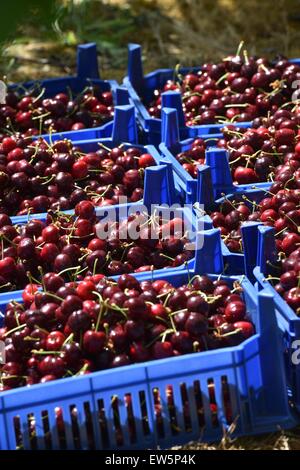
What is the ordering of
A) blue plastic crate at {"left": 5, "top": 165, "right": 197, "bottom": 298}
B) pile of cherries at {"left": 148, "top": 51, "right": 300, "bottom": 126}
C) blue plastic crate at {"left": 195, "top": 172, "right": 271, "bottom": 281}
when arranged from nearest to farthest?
blue plastic crate at {"left": 195, "top": 172, "right": 271, "bottom": 281}
blue plastic crate at {"left": 5, "top": 165, "right": 197, "bottom": 298}
pile of cherries at {"left": 148, "top": 51, "right": 300, "bottom": 126}

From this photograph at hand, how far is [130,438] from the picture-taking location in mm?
2234

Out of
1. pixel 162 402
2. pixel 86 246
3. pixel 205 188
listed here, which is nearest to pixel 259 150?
pixel 205 188

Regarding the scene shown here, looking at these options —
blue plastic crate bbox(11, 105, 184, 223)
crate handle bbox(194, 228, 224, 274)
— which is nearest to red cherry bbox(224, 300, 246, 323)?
crate handle bbox(194, 228, 224, 274)

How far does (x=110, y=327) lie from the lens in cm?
235

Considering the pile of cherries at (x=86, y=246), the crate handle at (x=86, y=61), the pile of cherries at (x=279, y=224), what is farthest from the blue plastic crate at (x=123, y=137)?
the crate handle at (x=86, y=61)

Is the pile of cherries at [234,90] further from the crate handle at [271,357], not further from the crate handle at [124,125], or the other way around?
the crate handle at [271,357]

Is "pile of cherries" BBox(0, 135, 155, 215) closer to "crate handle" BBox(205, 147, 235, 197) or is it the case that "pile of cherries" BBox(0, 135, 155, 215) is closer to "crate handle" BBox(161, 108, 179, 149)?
"crate handle" BBox(161, 108, 179, 149)

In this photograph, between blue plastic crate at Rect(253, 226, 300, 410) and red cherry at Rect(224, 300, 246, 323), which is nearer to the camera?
blue plastic crate at Rect(253, 226, 300, 410)

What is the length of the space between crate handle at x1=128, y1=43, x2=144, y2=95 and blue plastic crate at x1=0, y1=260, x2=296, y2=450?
215cm

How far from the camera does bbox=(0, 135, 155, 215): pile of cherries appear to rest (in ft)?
10.5
